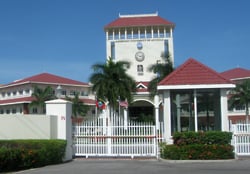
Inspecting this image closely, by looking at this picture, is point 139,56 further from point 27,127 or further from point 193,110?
point 27,127

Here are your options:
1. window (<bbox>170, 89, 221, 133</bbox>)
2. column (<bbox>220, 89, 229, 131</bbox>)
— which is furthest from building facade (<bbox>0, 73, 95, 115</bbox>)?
column (<bbox>220, 89, 229, 131</bbox>)

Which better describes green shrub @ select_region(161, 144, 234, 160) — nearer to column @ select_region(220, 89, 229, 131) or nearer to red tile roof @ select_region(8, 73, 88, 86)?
column @ select_region(220, 89, 229, 131)

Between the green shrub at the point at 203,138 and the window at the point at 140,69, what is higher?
the window at the point at 140,69

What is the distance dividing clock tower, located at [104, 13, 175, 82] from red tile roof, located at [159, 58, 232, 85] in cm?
5233

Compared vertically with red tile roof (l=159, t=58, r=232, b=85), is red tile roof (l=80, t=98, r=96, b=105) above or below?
above

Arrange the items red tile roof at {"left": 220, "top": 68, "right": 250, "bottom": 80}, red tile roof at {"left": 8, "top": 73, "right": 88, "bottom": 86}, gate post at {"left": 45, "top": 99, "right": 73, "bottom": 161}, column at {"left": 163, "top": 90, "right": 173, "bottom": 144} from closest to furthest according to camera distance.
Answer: gate post at {"left": 45, "top": 99, "right": 73, "bottom": 161} < column at {"left": 163, "top": 90, "right": 173, "bottom": 144} < red tile roof at {"left": 220, "top": 68, "right": 250, "bottom": 80} < red tile roof at {"left": 8, "top": 73, "right": 88, "bottom": 86}

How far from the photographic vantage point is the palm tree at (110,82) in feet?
121

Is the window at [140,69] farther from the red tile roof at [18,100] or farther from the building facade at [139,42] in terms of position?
the red tile roof at [18,100]

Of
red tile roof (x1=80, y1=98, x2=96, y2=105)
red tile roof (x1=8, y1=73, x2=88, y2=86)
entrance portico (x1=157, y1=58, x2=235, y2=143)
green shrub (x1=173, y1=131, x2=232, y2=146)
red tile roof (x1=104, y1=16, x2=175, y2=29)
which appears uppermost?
red tile roof (x1=104, y1=16, x2=175, y2=29)

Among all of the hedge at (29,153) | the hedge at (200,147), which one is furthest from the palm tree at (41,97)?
the hedge at (200,147)

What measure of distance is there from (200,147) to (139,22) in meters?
58.5

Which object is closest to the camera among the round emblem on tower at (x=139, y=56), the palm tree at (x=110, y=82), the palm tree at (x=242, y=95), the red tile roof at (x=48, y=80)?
the palm tree at (x=110, y=82)

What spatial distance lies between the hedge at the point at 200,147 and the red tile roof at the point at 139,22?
56.5 m

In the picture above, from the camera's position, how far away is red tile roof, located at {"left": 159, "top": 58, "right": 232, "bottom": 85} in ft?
63.5
